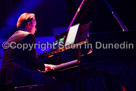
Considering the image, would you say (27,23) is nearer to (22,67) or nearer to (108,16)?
(22,67)

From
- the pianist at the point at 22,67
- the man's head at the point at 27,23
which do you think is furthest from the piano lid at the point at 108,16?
the pianist at the point at 22,67

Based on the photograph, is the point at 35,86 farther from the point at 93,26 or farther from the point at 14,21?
the point at 14,21

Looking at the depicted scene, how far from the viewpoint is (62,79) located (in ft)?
7.93

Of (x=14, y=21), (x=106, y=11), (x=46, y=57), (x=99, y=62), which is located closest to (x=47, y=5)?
(x=14, y=21)

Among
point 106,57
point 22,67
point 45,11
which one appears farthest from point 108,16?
point 45,11

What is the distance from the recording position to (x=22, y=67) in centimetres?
211

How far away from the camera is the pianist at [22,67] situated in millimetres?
2064

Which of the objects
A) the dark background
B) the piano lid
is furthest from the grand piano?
the dark background

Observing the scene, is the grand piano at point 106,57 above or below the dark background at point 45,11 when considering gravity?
below

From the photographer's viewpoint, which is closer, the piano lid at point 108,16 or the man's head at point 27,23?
the man's head at point 27,23

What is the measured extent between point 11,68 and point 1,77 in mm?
184

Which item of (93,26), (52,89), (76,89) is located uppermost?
(93,26)

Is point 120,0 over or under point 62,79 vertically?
over

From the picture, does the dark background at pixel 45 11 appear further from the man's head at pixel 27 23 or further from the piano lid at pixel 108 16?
the man's head at pixel 27 23
